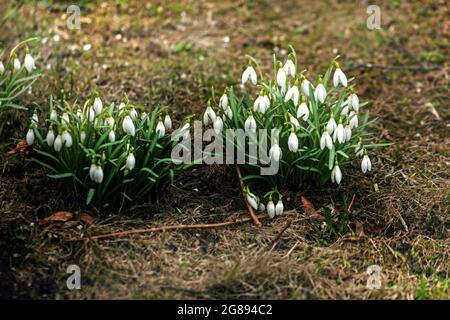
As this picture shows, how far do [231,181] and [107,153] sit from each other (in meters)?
0.82

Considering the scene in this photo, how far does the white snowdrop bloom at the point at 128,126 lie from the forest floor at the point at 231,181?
476 millimetres

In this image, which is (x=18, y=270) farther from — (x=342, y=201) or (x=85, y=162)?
(x=342, y=201)

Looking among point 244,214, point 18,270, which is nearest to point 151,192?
point 244,214

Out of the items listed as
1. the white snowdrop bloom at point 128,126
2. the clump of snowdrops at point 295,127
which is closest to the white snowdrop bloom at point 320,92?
the clump of snowdrops at point 295,127

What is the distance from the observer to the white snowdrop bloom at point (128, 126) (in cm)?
394

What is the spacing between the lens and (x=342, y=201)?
4348mm

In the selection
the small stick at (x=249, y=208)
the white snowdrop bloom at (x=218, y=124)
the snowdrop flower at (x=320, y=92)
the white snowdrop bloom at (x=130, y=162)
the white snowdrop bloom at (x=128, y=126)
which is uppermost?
the snowdrop flower at (x=320, y=92)

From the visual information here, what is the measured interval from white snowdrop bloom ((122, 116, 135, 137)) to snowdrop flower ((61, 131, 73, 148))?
0.96 ft

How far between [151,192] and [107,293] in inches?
31.1

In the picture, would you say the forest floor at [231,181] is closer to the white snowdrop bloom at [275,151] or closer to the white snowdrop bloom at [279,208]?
the white snowdrop bloom at [279,208]

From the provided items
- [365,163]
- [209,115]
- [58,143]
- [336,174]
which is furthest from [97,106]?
[365,163]

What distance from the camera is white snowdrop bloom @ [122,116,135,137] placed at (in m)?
3.94

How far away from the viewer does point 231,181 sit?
14.5 ft

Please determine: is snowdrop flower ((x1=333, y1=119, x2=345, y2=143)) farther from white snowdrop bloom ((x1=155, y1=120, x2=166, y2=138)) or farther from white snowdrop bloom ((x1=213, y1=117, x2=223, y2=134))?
white snowdrop bloom ((x1=155, y1=120, x2=166, y2=138))
